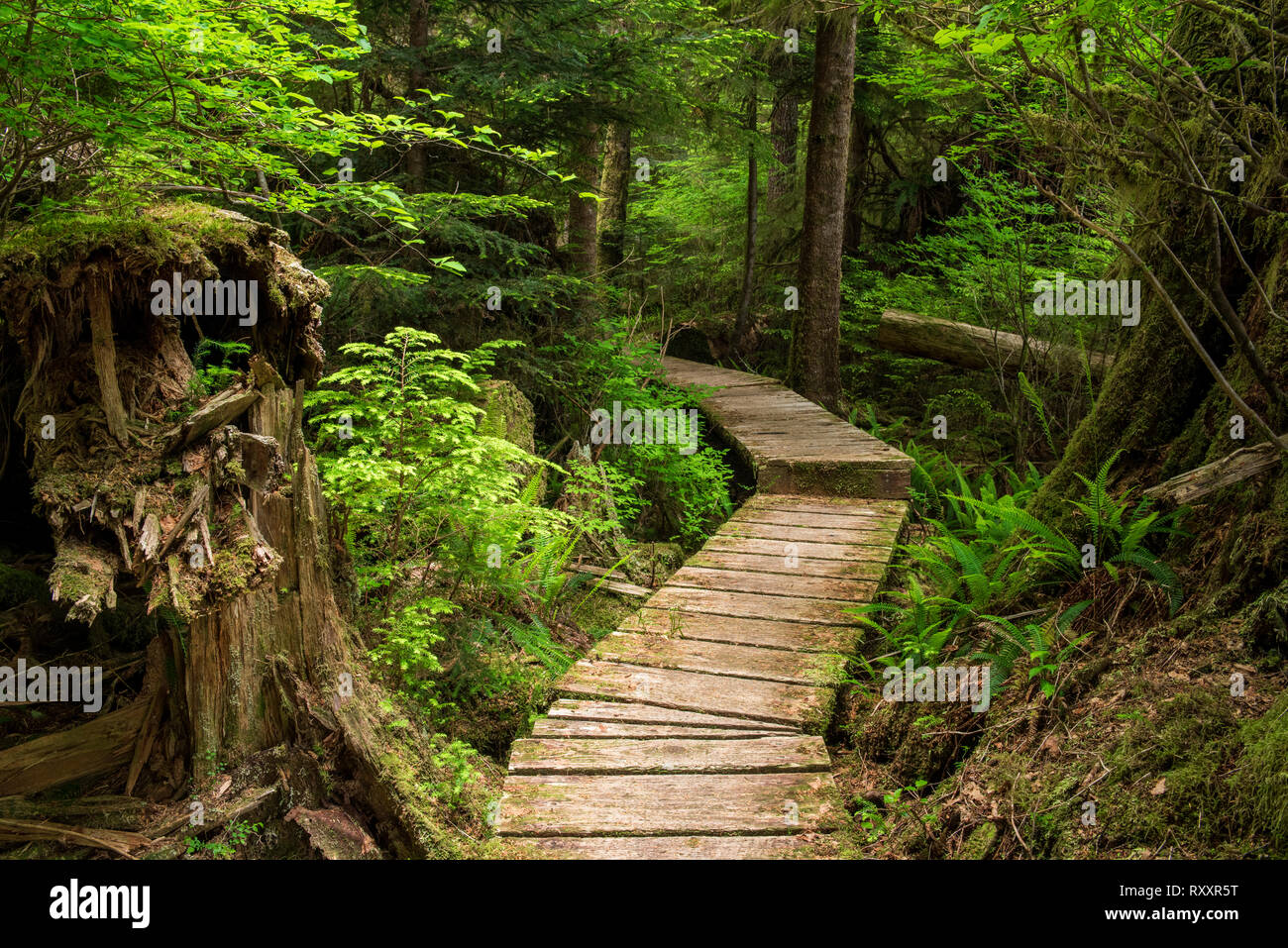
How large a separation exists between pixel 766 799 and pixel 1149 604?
1948mm

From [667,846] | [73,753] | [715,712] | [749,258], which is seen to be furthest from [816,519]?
[749,258]

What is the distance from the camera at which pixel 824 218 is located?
10727 mm

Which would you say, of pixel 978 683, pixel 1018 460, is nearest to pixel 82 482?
pixel 978 683

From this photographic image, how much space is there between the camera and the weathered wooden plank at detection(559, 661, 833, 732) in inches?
153

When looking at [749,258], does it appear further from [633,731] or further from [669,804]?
[669,804]

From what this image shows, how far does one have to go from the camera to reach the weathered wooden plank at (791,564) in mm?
5660

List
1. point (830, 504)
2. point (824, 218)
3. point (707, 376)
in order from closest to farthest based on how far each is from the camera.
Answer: point (830, 504) < point (824, 218) < point (707, 376)

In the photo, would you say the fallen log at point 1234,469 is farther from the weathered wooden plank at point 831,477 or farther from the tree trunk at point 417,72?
the tree trunk at point 417,72

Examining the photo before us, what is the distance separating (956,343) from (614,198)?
375 inches

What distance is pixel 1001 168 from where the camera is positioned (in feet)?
45.4

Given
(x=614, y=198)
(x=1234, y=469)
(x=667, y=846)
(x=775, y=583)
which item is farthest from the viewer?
(x=614, y=198)

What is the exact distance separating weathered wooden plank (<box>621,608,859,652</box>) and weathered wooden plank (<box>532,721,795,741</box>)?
34.7 inches

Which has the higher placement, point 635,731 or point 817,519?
point 817,519
